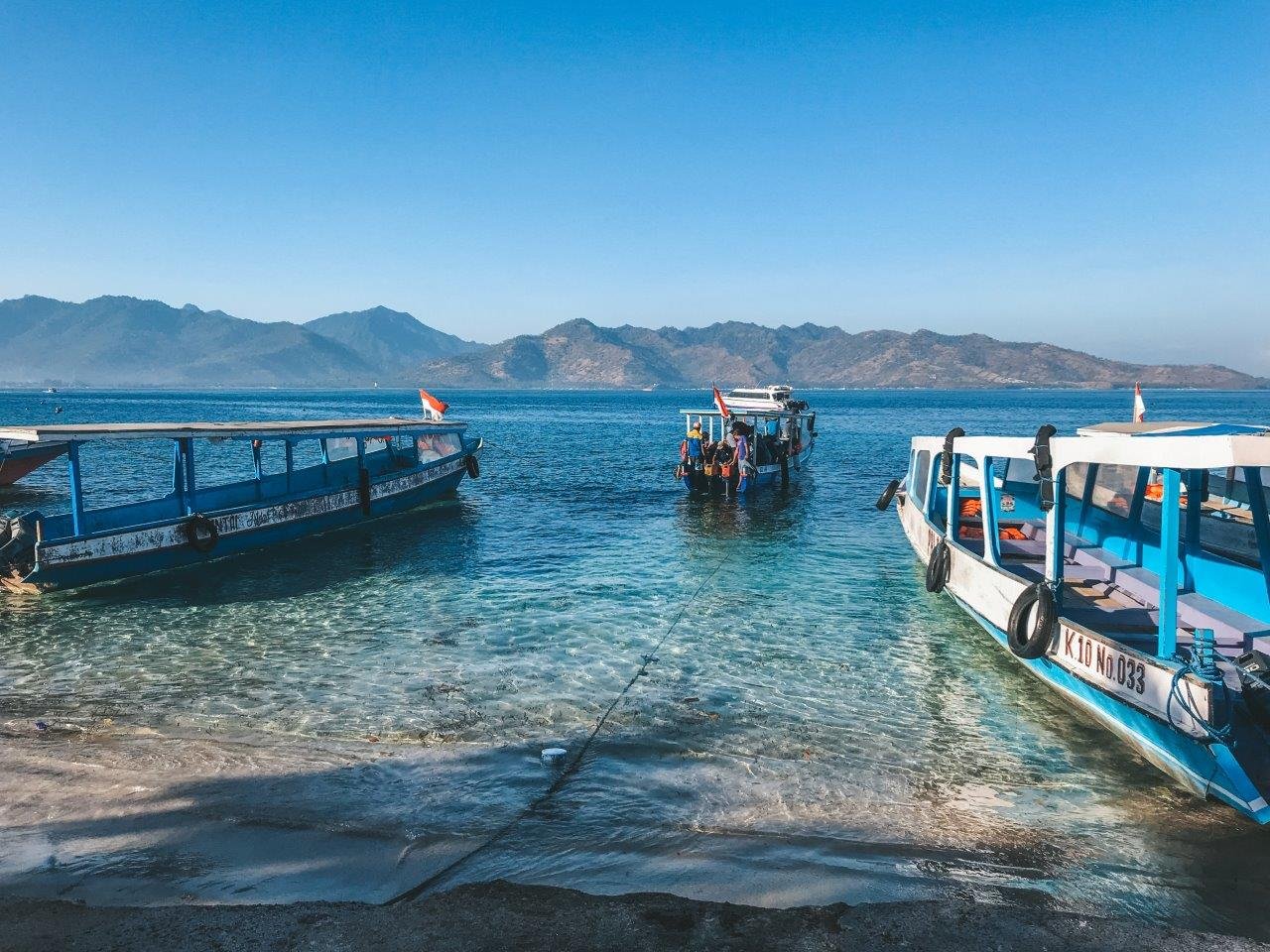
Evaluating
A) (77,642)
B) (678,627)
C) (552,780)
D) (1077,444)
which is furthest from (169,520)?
(1077,444)

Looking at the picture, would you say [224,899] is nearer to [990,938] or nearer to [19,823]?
[19,823]

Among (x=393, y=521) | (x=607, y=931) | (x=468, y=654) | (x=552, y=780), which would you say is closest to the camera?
(x=607, y=931)

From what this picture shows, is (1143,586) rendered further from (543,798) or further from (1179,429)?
(543,798)

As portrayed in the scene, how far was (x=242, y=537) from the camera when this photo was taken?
2017 centimetres

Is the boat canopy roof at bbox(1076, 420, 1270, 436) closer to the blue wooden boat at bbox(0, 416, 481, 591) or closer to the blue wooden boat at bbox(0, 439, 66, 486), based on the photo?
the blue wooden boat at bbox(0, 416, 481, 591)

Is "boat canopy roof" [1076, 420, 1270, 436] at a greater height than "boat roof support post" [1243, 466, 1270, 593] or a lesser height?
greater

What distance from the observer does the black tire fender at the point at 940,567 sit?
14969 millimetres

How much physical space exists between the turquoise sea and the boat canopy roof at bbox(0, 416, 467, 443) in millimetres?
3163

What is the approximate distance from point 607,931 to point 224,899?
9.40 feet

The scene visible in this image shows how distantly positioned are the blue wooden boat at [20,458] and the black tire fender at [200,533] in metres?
18.2

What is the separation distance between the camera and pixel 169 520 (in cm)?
1830

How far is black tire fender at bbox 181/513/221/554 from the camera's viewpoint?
18516 mm

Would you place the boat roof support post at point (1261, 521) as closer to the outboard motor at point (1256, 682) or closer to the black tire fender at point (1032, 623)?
the outboard motor at point (1256, 682)

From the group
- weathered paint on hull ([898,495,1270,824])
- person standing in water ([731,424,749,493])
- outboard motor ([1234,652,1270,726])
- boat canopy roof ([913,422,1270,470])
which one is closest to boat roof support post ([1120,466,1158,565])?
boat canopy roof ([913,422,1270,470])
